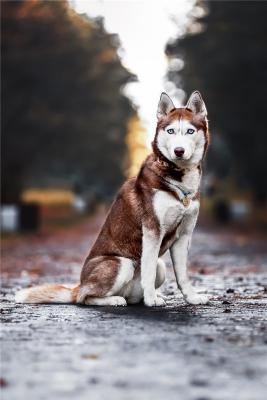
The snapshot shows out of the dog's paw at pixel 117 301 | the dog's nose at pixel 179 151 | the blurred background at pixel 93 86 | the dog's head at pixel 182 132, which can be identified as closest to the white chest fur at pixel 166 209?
the dog's head at pixel 182 132

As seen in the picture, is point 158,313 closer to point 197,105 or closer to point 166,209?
point 166,209

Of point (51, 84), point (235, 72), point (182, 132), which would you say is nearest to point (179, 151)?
point (182, 132)

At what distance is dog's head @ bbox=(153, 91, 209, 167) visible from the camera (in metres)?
8.11

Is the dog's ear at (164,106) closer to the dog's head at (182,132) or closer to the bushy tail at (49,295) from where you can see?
the dog's head at (182,132)

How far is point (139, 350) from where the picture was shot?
614 cm

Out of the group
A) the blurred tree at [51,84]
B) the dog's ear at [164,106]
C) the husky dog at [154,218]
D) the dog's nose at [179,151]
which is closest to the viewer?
the dog's nose at [179,151]

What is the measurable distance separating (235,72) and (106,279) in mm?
28885

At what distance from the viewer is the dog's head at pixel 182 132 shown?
26.6 ft

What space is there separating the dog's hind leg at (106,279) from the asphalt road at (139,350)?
0.16m

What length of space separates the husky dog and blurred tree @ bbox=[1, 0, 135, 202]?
27131 mm

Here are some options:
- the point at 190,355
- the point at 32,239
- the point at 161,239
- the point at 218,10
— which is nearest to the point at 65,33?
the point at 218,10

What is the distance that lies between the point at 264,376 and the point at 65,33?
34448 mm

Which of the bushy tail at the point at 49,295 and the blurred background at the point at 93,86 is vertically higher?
the blurred background at the point at 93,86

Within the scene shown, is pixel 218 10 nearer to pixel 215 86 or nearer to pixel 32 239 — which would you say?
pixel 215 86
